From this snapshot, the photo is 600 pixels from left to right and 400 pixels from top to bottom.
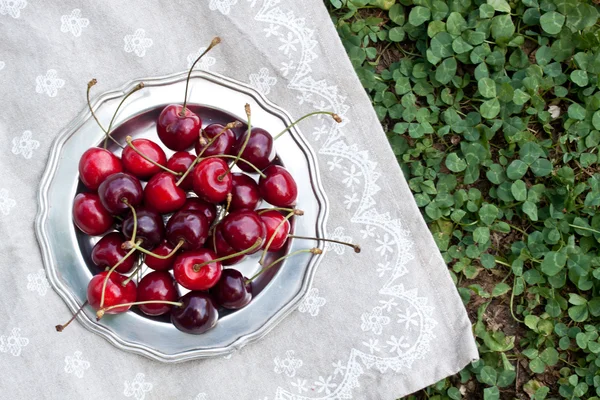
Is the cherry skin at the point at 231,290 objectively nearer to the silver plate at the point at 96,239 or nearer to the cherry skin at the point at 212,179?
the silver plate at the point at 96,239

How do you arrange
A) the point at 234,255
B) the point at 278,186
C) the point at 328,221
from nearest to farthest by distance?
1. the point at 234,255
2. the point at 278,186
3. the point at 328,221

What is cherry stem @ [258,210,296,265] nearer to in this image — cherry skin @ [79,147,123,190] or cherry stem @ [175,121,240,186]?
cherry stem @ [175,121,240,186]

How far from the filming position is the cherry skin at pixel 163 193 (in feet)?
4.03

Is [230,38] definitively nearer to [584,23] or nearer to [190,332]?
[190,332]

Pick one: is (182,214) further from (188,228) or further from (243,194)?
(243,194)

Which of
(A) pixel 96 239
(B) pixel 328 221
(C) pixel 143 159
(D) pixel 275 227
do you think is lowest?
(B) pixel 328 221

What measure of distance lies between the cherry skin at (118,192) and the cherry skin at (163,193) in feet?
0.08

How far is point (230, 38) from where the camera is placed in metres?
1.44

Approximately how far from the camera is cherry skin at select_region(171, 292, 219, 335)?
1263 mm

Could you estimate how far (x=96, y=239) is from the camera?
134cm

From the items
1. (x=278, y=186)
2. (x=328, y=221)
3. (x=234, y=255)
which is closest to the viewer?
(x=234, y=255)

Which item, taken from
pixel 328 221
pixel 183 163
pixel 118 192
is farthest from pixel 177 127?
pixel 328 221

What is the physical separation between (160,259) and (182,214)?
0.12 meters

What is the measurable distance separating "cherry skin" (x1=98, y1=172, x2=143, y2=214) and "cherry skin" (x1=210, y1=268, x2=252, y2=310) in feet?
0.79
